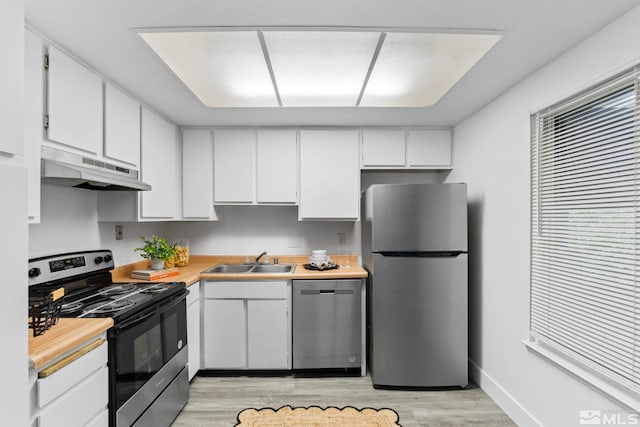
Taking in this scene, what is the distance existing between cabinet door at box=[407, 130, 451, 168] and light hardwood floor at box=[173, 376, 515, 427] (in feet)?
6.67

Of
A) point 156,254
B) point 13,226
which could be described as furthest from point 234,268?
point 13,226

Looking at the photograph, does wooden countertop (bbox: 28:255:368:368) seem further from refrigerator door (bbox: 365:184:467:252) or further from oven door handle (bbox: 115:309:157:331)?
refrigerator door (bbox: 365:184:467:252)

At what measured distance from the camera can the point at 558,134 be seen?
1806 mm

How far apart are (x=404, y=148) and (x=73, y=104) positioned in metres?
2.57

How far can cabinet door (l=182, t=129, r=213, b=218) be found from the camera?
304 centimetres

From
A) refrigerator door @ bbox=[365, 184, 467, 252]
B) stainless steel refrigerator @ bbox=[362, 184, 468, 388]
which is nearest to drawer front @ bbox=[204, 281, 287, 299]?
stainless steel refrigerator @ bbox=[362, 184, 468, 388]

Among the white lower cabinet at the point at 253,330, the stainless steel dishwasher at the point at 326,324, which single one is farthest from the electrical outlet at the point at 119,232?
the stainless steel dishwasher at the point at 326,324

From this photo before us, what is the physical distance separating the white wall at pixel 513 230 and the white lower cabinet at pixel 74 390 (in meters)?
2.39

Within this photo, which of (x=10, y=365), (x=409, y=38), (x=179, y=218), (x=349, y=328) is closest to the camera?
(x=10, y=365)

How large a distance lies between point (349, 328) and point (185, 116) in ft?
7.73

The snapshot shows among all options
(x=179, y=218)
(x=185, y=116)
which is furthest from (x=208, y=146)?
(x=179, y=218)

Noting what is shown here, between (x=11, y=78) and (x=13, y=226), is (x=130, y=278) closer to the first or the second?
(x=13, y=226)

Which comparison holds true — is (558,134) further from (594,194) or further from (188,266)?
(188,266)
